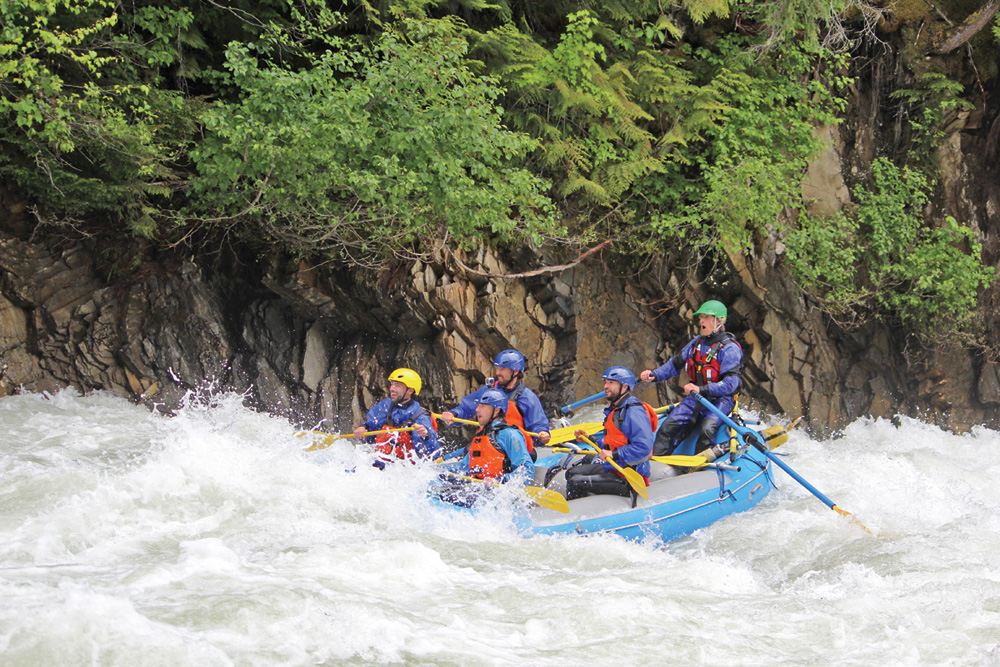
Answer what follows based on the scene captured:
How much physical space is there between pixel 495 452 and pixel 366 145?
354cm

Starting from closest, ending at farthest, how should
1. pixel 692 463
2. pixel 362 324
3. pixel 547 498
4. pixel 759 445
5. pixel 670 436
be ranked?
pixel 547 498
pixel 692 463
pixel 759 445
pixel 670 436
pixel 362 324

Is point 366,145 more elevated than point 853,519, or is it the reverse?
point 366,145

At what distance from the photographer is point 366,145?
25.3 ft

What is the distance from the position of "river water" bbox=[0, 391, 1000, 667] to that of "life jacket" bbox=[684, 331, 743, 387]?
1.39 meters

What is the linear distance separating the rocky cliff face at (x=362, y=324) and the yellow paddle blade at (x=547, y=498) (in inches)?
154

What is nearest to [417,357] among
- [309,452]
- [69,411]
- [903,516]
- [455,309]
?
[455,309]

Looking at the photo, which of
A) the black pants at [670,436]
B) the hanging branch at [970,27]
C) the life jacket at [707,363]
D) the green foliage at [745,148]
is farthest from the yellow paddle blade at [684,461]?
the hanging branch at [970,27]

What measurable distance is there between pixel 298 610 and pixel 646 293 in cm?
883

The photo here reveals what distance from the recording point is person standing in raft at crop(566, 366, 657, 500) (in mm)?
6305

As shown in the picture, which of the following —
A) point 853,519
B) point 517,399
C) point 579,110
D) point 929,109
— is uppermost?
point 929,109

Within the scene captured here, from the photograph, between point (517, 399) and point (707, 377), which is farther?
point (707, 377)

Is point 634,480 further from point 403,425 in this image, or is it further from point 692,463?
point 403,425

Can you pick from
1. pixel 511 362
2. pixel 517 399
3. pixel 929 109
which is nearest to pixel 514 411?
pixel 517 399

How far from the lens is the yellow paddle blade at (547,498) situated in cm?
608
